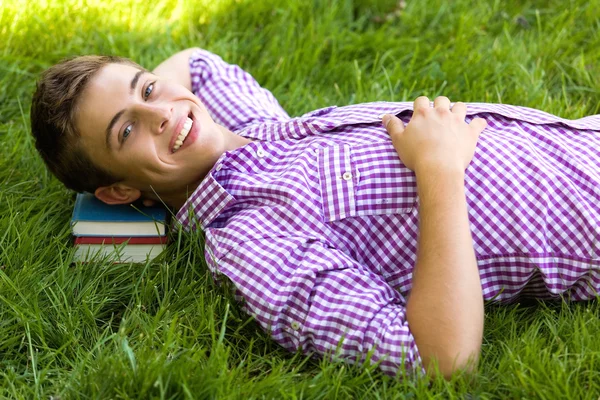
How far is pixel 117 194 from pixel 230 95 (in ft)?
2.79

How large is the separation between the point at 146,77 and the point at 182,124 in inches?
10.7

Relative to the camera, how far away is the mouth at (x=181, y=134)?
2.82 meters

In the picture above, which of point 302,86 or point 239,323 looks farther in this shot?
point 302,86

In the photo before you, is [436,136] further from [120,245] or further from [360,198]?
[120,245]

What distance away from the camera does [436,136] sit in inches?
101

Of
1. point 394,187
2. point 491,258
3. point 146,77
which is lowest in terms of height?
point 491,258

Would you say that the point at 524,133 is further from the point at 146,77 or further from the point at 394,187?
the point at 146,77

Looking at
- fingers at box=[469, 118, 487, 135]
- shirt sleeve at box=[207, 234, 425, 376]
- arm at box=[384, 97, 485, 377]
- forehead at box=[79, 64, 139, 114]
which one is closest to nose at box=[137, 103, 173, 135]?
forehead at box=[79, 64, 139, 114]

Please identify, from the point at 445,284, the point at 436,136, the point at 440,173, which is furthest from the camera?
the point at 436,136

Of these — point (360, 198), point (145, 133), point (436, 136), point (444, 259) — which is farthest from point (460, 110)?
point (145, 133)

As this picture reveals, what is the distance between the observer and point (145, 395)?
2113 mm

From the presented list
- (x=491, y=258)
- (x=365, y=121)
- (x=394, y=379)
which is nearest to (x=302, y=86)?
(x=365, y=121)

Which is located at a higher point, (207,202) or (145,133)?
(145,133)

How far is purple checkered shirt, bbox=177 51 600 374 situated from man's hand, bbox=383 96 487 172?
5 cm
